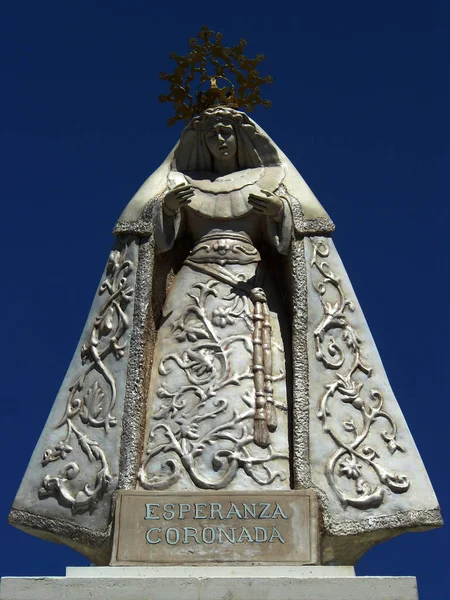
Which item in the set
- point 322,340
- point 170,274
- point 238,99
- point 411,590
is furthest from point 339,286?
point 411,590

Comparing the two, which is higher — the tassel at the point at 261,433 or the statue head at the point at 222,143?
the statue head at the point at 222,143

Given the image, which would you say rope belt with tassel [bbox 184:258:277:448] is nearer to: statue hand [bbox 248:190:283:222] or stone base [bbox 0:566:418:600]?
statue hand [bbox 248:190:283:222]

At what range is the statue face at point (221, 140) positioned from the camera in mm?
9367

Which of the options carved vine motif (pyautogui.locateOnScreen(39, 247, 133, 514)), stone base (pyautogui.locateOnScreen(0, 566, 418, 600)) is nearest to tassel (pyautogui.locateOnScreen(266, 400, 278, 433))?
carved vine motif (pyautogui.locateOnScreen(39, 247, 133, 514))

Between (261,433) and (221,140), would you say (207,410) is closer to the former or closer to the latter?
(261,433)

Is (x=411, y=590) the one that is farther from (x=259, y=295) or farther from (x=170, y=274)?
(x=170, y=274)

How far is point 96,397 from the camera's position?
8438 mm

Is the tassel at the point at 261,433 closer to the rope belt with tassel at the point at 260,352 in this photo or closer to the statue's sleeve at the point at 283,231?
the rope belt with tassel at the point at 260,352

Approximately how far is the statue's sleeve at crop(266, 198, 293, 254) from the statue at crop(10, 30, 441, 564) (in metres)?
0.01

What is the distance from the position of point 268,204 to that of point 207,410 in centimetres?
178

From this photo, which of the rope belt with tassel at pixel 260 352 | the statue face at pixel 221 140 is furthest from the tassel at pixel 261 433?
the statue face at pixel 221 140

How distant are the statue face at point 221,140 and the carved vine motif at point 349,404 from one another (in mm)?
1144

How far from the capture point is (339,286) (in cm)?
891

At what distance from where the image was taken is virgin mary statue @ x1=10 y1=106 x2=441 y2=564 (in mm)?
7867
